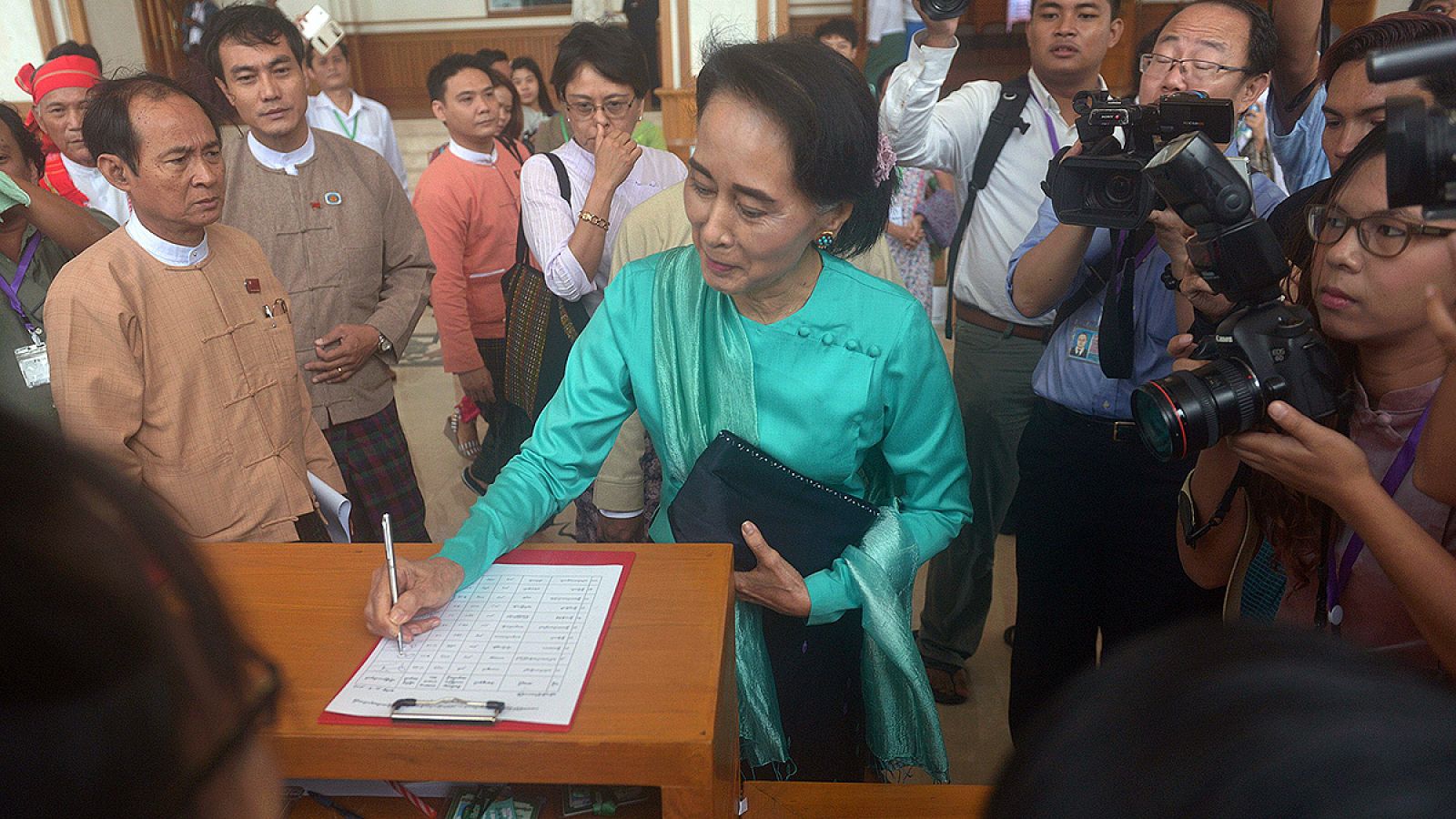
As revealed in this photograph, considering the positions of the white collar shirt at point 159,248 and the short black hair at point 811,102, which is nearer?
the short black hair at point 811,102

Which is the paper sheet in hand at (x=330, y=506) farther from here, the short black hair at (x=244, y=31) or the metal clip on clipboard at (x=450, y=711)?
the short black hair at (x=244, y=31)

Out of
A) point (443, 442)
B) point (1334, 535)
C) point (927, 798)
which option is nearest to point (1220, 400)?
point (1334, 535)

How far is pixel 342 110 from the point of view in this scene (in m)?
5.34

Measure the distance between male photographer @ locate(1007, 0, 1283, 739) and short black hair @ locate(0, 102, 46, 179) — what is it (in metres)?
2.56

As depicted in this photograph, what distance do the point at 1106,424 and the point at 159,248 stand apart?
1871mm

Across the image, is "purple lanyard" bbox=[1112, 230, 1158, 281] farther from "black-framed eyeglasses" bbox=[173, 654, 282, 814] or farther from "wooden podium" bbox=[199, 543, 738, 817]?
"black-framed eyeglasses" bbox=[173, 654, 282, 814]

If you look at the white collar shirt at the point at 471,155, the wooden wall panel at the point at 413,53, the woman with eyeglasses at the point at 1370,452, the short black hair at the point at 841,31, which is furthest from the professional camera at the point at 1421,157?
the wooden wall panel at the point at 413,53

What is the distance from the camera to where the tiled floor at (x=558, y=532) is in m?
2.34

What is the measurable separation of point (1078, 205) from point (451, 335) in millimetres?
2192

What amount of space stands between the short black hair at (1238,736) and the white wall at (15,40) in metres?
8.95

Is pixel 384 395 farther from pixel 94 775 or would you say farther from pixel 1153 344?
pixel 94 775

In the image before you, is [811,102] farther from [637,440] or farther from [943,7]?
[637,440]

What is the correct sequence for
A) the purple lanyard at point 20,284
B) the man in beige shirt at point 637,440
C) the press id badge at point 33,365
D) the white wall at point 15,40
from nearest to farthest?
1. the press id badge at point 33,365
2. the purple lanyard at point 20,284
3. the man in beige shirt at point 637,440
4. the white wall at point 15,40

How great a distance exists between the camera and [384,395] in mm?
2617
